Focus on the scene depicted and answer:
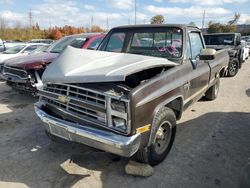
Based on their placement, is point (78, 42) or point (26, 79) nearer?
point (26, 79)

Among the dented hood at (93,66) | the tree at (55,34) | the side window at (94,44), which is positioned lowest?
the dented hood at (93,66)

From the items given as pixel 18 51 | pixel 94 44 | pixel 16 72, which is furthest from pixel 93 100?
pixel 18 51

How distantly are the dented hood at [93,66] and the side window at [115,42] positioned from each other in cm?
95

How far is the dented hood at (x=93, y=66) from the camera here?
298cm

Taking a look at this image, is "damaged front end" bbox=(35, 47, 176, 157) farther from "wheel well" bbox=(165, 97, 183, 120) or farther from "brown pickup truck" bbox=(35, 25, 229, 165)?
"wheel well" bbox=(165, 97, 183, 120)

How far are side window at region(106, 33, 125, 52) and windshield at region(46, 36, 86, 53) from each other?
9.24ft

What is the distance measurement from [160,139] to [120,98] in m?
1.12

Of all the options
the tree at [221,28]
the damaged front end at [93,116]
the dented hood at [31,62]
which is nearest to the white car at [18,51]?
the dented hood at [31,62]

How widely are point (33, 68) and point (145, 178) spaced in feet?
13.8

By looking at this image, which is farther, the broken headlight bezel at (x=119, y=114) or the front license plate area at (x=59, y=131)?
the front license plate area at (x=59, y=131)

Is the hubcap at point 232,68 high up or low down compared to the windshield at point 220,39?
down

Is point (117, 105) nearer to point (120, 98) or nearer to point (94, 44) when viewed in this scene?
point (120, 98)

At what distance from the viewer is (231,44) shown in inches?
422

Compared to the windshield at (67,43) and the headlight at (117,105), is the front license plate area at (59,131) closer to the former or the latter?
the headlight at (117,105)
